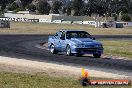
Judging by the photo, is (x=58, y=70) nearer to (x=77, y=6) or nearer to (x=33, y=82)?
(x=33, y=82)

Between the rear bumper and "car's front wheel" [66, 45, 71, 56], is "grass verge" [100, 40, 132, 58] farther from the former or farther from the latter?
"car's front wheel" [66, 45, 71, 56]

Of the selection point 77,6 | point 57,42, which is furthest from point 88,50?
point 77,6

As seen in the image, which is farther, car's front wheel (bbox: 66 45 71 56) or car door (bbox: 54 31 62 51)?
car door (bbox: 54 31 62 51)

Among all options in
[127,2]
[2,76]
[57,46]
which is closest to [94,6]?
[127,2]

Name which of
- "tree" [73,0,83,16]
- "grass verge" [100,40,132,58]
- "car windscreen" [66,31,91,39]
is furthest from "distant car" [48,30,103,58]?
"tree" [73,0,83,16]

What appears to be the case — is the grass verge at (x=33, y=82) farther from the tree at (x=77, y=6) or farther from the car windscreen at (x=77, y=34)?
the tree at (x=77, y=6)

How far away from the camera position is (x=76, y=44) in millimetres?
24172

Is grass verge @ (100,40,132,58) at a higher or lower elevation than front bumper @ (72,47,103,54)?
lower

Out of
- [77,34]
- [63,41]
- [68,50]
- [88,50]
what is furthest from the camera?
[63,41]

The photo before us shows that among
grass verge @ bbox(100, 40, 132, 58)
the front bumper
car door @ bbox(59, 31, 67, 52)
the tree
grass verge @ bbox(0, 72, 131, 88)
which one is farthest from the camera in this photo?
the tree

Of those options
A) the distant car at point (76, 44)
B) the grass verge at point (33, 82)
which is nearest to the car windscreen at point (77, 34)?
the distant car at point (76, 44)

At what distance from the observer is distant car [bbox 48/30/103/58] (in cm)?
2411

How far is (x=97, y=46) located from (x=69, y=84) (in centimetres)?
1194

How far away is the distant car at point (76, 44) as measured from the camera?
24.1m
